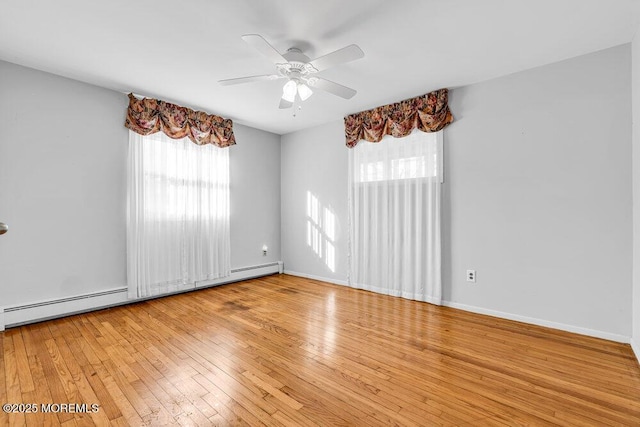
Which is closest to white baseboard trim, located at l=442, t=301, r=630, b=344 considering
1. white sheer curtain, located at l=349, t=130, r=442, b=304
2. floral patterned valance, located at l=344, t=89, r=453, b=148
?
white sheer curtain, located at l=349, t=130, r=442, b=304

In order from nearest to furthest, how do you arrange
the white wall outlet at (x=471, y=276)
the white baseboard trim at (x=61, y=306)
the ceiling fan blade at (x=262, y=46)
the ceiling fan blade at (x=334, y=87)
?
the ceiling fan blade at (x=262, y=46) < the ceiling fan blade at (x=334, y=87) < the white baseboard trim at (x=61, y=306) < the white wall outlet at (x=471, y=276)

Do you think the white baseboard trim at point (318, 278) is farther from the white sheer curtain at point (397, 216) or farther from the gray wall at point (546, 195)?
the gray wall at point (546, 195)

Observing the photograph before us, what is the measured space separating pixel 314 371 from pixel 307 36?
2601 mm

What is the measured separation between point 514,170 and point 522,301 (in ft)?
4.49

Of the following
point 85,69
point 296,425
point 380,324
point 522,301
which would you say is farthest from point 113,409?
point 522,301

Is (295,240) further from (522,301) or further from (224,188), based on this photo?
(522,301)

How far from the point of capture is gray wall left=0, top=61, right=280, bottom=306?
2.81 meters

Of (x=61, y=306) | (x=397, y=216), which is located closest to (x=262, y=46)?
(x=397, y=216)

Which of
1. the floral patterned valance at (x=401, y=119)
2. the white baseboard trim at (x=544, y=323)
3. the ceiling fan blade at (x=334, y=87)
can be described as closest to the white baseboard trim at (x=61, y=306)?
the ceiling fan blade at (x=334, y=87)

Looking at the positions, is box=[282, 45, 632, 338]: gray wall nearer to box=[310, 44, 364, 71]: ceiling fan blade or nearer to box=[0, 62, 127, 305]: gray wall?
box=[310, 44, 364, 71]: ceiling fan blade

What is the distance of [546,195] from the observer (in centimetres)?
282

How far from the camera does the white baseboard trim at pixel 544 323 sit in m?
2.50

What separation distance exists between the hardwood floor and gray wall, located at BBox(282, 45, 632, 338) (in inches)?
12.6

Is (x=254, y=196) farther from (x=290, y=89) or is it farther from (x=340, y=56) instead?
(x=340, y=56)
